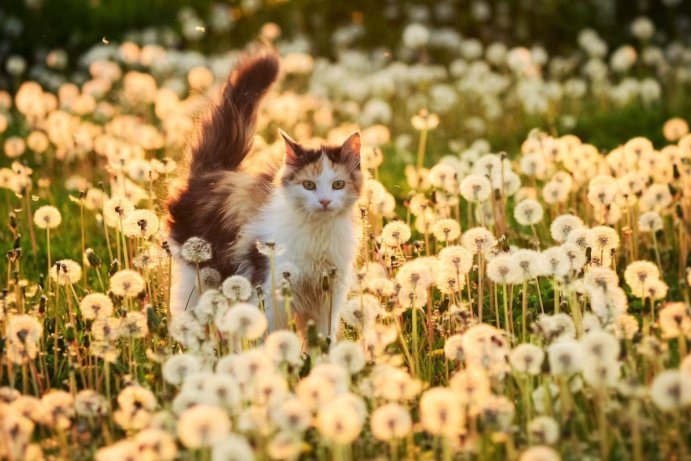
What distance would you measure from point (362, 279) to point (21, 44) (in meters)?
10.6

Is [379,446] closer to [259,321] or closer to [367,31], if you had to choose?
[259,321]

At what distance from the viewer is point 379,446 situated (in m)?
3.55

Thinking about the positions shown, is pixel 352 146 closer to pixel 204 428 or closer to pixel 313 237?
pixel 313 237

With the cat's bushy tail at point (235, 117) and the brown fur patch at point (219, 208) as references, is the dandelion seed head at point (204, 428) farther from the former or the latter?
the cat's bushy tail at point (235, 117)

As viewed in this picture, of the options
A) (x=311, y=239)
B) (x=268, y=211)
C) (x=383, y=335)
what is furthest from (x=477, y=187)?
(x=383, y=335)

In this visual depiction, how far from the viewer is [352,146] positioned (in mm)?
5250

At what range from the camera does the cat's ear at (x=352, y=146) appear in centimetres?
522

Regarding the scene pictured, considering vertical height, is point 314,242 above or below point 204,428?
above

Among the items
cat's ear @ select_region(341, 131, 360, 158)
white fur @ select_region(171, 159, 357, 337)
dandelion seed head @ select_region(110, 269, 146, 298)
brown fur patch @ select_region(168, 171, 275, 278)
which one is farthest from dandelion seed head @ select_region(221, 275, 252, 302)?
cat's ear @ select_region(341, 131, 360, 158)

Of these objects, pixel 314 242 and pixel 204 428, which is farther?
pixel 314 242

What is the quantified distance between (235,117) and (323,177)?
834 millimetres

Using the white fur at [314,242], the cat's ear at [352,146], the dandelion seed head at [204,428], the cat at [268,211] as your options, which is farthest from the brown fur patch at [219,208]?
the dandelion seed head at [204,428]

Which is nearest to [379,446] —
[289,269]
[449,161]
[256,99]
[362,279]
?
[362,279]

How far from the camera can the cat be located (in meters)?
4.95
